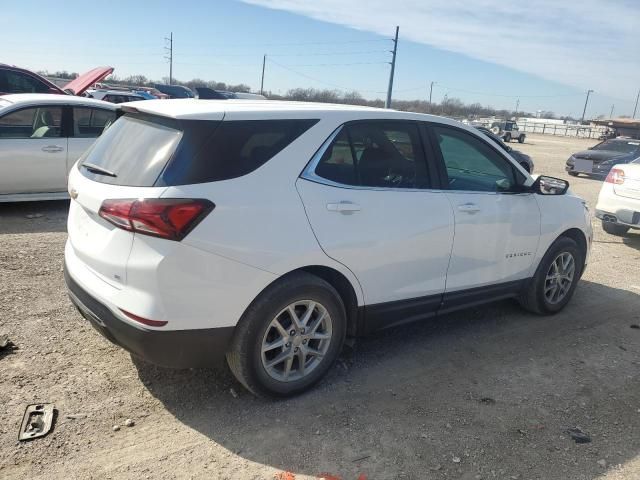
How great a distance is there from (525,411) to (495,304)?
196 centimetres

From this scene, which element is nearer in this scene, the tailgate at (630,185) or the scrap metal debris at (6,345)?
the scrap metal debris at (6,345)

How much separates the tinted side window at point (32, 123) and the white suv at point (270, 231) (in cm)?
452

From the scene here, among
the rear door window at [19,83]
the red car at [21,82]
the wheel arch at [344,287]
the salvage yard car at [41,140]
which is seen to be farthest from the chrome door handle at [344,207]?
the rear door window at [19,83]

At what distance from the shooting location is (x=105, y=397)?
328 cm

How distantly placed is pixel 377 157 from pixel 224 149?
115 cm

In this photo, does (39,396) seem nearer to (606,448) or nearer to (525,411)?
(525,411)

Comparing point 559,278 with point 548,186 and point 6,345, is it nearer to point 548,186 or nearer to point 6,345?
point 548,186

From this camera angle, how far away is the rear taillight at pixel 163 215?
2.72m

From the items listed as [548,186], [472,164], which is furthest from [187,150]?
[548,186]

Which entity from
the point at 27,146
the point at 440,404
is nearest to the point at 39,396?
the point at 440,404

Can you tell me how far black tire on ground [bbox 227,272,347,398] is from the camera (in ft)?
10.0

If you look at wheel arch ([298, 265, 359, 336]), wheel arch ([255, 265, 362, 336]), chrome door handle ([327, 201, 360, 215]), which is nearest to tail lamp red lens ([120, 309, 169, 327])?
wheel arch ([255, 265, 362, 336])

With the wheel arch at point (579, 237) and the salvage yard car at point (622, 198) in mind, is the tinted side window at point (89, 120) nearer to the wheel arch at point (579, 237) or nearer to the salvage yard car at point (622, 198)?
the wheel arch at point (579, 237)

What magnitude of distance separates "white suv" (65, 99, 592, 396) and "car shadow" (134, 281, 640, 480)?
0.93ft
